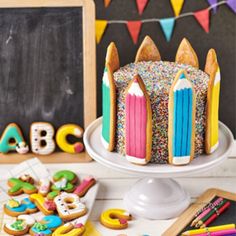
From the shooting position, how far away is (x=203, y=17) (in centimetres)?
151

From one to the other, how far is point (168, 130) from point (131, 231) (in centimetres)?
23

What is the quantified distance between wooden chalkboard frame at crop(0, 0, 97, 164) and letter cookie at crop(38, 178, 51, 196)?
0.14m

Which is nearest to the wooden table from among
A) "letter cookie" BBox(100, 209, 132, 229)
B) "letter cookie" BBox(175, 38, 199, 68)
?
"letter cookie" BBox(100, 209, 132, 229)

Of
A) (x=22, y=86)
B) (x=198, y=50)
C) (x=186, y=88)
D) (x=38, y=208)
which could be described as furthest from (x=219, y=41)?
(x=38, y=208)

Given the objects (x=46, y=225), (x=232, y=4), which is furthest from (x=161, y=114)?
(x=232, y=4)

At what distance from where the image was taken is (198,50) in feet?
5.07

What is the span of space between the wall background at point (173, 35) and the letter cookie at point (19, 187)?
324 mm

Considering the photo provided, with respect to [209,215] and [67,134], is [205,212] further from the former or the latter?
[67,134]

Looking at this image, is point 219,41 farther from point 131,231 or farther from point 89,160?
point 131,231

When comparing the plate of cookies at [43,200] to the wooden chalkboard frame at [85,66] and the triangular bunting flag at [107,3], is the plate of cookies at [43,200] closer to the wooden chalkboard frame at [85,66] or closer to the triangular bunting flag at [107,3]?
the wooden chalkboard frame at [85,66]

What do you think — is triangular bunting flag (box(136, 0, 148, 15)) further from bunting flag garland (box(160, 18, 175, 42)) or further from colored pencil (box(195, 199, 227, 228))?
colored pencil (box(195, 199, 227, 228))

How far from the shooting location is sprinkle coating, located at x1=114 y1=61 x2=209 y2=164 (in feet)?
4.03

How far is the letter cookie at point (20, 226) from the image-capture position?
1.24m

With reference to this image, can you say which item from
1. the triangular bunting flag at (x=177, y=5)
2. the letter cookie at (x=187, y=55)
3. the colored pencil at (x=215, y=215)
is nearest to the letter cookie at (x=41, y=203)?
the colored pencil at (x=215, y=215)
